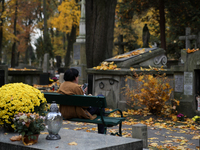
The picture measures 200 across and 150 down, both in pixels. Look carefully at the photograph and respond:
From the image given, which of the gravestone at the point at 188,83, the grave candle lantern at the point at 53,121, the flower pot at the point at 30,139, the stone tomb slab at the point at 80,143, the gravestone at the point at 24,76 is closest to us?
the stone tomb slab at the point at 80,143

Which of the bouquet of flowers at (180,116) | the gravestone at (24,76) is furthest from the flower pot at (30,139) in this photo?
the gravestone at (24,76)

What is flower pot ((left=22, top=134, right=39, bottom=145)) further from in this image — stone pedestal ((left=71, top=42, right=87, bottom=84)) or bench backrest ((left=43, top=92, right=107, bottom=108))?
stone pedestal ((left=71, top=42, right=87, bottom=84))

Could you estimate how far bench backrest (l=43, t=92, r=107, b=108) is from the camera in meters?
5.39

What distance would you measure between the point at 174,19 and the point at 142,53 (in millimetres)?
11963

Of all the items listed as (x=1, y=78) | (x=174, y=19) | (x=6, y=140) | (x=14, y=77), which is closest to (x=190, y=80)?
(x=6, y=140)

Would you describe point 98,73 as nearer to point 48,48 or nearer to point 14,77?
point 14,77

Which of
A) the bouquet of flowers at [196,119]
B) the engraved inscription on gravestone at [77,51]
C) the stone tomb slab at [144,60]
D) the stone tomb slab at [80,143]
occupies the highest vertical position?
the engraved inscription on gravestone at [77,51]

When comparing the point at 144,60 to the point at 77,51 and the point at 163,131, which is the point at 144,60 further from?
the point at 77,51

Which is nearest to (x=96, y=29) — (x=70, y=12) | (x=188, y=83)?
(x=188, y=83)

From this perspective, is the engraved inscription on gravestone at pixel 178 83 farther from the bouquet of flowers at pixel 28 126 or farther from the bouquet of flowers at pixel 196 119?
the bouquet of flowers at pixel 28 126

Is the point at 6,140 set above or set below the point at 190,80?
below

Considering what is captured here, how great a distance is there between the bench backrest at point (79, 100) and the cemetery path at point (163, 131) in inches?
52.5

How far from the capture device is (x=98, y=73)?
11.2m

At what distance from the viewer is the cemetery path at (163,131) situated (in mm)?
5949
